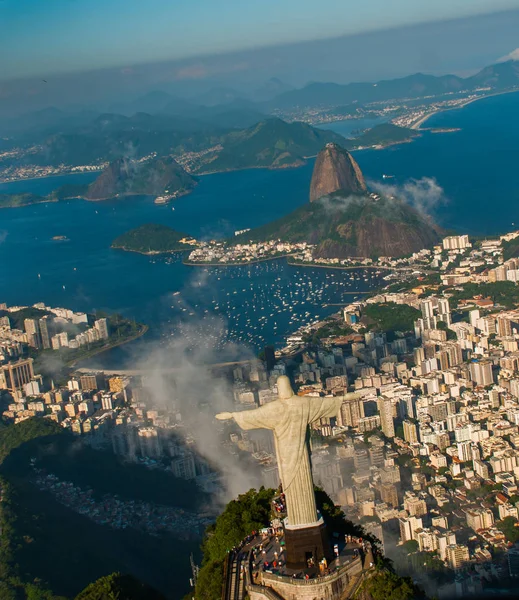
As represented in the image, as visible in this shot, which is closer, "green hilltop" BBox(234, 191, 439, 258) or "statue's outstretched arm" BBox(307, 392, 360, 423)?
"statue's outstretched arm" BBox(307, 392, 360, 423)

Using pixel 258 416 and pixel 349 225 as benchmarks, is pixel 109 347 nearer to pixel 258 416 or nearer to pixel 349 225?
pixel 349 225

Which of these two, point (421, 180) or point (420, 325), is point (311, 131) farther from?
point (420, 325)

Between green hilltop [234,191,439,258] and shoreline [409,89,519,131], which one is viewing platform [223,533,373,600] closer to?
green hilltop [234,191,439,258]

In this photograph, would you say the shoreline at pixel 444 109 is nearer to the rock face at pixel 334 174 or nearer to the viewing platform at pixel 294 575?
the rock face at pixel 334 174

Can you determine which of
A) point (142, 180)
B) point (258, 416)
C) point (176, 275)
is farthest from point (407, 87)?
point (258, 416)

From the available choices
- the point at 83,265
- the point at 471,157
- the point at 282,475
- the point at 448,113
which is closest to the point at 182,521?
the point at 282,475

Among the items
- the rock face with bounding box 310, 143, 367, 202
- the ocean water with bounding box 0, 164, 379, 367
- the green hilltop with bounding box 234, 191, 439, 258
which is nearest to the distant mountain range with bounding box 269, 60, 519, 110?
the ocean water with bounding box 0, 164, 379, 367
